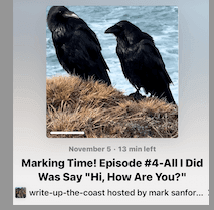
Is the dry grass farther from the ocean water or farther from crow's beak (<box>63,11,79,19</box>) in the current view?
crow's beak (<box>63,11,79,19</box>)

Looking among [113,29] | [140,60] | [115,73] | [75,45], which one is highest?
[113,29]

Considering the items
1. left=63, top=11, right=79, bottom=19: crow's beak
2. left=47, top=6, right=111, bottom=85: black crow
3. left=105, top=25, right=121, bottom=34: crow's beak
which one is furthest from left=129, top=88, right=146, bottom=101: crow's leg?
left=63, top=11, right=79, bottom=19: crow's beak

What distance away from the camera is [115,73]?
7.18ft

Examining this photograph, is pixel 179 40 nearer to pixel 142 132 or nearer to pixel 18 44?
pixel 142 132

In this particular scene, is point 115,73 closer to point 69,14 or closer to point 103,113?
point 103,113

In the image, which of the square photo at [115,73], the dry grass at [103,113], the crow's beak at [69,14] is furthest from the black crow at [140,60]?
the crow's beak at [69,14]

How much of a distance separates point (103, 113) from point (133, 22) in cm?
95

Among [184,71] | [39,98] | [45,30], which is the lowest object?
[39,98]

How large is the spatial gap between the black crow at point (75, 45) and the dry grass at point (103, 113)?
0.14m

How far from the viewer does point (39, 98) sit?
2213 millimetres

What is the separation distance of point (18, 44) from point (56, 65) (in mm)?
463

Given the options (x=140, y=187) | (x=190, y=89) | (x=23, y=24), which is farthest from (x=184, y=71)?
(x=23, y=24)

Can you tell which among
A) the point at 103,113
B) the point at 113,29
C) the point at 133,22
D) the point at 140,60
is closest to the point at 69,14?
the point at 113,29

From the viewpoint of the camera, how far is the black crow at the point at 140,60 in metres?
2.18
